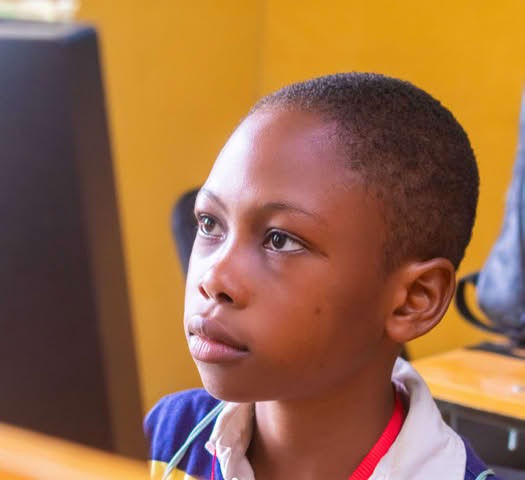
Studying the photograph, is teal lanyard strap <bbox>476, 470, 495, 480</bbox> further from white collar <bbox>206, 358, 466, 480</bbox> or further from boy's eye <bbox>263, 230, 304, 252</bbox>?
boy's eye <bbox>263, 230, 304, 252</bbox>

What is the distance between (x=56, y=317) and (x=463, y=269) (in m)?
2.83

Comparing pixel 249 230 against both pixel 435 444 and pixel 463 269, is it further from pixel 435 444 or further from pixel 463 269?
pixel 463 269

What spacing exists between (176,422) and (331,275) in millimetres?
348

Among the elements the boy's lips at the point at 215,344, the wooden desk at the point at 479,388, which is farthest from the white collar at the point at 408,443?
the wooden desk at the point at 479,388

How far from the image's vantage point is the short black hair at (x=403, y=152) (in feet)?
2.59

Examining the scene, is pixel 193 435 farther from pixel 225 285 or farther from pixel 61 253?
pixel 61 253

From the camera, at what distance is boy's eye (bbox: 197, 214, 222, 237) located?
80 centimetres

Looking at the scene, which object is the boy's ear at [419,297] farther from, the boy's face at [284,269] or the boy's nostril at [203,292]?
the boy's nostril at [203,292]

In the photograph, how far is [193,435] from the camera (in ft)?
3.17

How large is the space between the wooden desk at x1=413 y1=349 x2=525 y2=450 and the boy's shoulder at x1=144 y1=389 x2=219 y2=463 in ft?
1.34

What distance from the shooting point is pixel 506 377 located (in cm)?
137

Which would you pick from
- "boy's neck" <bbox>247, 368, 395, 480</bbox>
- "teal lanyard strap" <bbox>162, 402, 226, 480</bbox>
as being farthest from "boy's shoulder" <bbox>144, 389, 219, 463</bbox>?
"boy's neck" <bbox>247, 368, 395, 480</bbox>

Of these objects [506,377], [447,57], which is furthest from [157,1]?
[506,377]

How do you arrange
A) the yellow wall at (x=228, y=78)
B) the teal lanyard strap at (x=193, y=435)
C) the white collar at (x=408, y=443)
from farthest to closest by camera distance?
the yellow wall at (x=228, y=78), the teal lanyard strap at (x=193, y=435), the white collar at (x=408, y=443)
